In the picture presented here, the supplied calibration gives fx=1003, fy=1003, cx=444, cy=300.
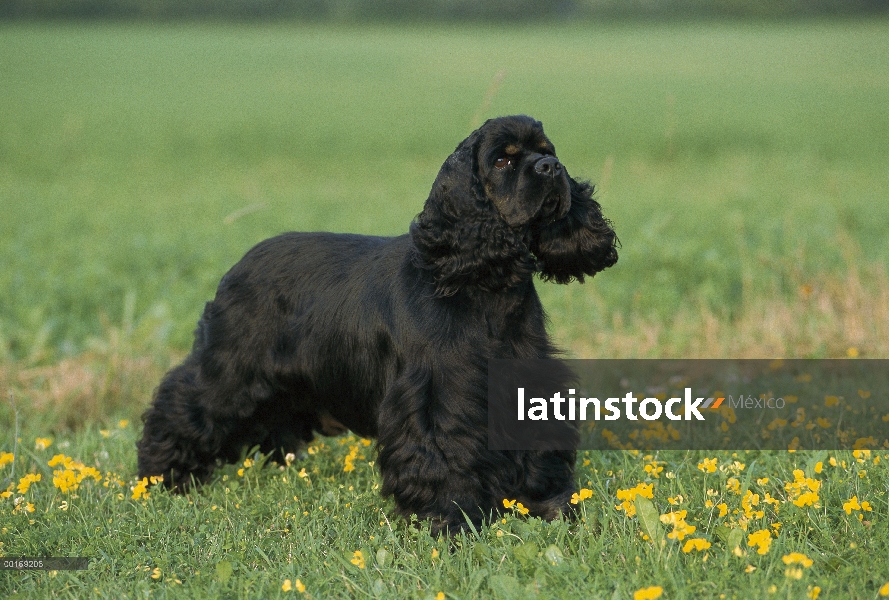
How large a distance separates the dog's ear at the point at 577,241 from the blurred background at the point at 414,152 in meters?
1.55

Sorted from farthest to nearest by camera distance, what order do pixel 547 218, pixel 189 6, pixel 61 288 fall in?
pixel 189 6, pixel 61 288, pixel 547 218

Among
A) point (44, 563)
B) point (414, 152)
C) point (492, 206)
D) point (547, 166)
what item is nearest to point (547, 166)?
point (547, 166)

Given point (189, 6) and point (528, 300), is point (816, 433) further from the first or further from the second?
point (189, 6)

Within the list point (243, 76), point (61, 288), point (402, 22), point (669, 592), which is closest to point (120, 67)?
point (243, 76)

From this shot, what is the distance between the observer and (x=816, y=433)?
4.79 m

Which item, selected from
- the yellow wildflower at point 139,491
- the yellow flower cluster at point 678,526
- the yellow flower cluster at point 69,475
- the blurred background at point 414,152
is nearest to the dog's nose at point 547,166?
the yellow flower cluster at point 678,526

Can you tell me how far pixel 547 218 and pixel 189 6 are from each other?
48011 millimetres

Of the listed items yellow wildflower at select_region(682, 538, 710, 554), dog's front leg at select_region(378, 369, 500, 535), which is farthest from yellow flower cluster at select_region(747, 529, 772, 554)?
dog's front leg at select_region(378, 369, 500, 535)

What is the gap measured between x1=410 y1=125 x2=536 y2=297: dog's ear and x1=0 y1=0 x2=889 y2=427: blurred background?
1.73 metres

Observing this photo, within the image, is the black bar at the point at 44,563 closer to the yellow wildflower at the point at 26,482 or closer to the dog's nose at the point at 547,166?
the yellow wildflower at the point at 26,482

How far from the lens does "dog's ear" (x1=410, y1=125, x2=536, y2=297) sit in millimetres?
3807

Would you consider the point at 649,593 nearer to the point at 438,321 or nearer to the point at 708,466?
the point at 708,466

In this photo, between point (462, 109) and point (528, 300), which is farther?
point (462, 109)

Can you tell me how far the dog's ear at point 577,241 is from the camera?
13.4 ft
